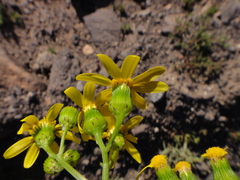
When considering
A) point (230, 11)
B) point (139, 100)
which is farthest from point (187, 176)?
point (230, 11)

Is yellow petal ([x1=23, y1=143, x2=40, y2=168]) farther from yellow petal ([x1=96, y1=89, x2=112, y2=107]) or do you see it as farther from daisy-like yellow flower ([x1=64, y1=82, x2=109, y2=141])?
yellow petal ([x1=96, y1=89, x2=112, y2=107])

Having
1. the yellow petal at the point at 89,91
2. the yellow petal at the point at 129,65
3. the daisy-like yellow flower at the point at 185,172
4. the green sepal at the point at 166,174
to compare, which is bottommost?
the daisy-like yellow flower at the point at 185,172

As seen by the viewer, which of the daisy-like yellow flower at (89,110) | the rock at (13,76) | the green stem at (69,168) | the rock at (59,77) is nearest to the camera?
the green stem at (69,168)

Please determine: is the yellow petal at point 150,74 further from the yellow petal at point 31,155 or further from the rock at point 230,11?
the rock at point 230,11

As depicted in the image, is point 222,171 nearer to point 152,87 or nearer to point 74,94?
point 152,87

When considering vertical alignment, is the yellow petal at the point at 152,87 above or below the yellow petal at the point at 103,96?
below

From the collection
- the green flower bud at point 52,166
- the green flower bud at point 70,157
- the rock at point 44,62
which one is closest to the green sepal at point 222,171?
the green flower bud at point 70,157
